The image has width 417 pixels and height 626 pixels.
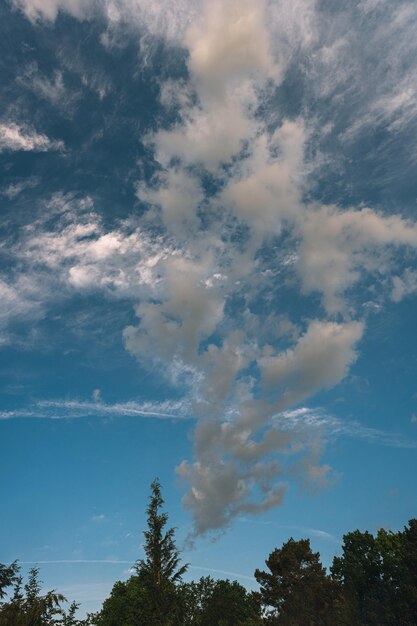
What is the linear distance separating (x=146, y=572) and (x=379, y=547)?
107ft

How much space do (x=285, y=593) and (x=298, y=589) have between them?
205 centimetres

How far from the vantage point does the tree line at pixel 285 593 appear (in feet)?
128

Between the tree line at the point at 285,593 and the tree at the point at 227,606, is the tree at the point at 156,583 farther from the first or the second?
the tree at the point at 227,606

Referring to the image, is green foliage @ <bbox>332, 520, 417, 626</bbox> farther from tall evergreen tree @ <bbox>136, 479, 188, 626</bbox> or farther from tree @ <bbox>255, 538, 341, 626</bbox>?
tall evergreen tree @ <bbox>136, 479, 188, 626</bbox>

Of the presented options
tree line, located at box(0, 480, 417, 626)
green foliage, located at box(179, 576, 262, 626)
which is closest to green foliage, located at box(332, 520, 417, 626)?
tree line, located at box(0, 480, 417, 626)

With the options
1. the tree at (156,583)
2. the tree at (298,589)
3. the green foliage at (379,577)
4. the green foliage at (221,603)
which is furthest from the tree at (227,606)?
the tree at (156,583)

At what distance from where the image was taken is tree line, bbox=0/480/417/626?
3909cm

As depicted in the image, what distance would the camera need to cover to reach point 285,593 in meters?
60.1

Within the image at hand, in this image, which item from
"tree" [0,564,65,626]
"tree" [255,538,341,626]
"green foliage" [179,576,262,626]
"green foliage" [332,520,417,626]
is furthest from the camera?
"green foliage" [179,576,262,626]

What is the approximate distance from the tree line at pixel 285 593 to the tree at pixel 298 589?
0.11 m

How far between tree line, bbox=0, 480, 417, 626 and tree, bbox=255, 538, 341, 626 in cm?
11

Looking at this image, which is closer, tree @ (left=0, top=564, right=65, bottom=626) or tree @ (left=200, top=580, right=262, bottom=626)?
tree @ (left=0, top=564, right=65, bottom=626)

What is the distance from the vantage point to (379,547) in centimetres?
5812

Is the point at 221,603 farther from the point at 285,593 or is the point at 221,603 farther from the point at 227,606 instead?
the point at 285,593
